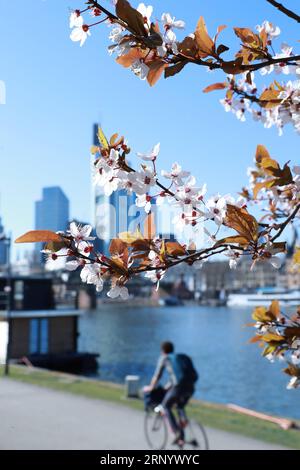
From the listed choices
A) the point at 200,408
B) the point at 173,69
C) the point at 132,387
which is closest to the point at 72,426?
the point at 200,408

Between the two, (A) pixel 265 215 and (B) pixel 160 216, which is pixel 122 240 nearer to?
(B) pixel 160 216

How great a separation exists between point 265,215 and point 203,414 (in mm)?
5069

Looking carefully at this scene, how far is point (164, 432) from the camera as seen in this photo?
4.64m

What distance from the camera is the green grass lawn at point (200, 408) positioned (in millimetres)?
5164

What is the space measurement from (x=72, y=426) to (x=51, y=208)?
3843 millimetres

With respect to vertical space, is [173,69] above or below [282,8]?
below

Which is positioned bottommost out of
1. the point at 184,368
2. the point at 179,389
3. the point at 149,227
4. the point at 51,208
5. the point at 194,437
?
the point at 194,437

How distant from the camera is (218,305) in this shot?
6456 cm

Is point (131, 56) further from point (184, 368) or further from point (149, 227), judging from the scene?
point (184, 368)

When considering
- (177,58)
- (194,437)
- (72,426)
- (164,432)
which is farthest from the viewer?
(72,426)

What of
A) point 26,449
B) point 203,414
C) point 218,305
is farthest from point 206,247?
point 218,305

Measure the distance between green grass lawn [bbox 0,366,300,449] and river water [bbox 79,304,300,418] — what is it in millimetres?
1415

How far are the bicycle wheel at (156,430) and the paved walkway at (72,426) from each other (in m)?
0.11

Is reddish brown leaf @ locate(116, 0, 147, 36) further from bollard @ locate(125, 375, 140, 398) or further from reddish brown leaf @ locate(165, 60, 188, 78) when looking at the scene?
bollard @ locate(125, 375, 140, 398)
